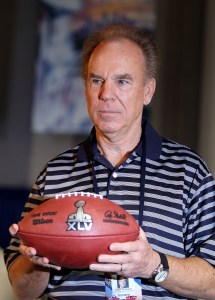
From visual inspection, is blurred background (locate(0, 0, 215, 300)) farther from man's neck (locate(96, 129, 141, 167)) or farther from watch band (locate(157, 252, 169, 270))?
watch band (locate(157, 252, 169, 270))

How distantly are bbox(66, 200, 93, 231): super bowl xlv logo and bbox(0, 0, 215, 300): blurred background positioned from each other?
2010mm

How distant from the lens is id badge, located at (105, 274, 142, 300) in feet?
4.01

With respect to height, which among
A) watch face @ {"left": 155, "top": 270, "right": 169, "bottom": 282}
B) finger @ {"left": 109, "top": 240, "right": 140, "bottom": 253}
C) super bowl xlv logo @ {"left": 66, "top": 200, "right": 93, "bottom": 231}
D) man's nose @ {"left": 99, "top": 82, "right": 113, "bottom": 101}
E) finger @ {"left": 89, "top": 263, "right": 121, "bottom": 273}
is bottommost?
watch face @ {"left": 155, "top": 270, "right": 169, "bottom": 282}

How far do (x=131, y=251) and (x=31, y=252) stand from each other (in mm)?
212

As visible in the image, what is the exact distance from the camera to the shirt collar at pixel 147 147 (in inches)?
56.0

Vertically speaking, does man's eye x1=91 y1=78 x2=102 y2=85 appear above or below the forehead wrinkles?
below

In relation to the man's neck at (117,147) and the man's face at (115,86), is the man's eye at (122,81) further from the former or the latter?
the man's neck at (117,147)

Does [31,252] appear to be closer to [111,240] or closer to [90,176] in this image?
[111,240]

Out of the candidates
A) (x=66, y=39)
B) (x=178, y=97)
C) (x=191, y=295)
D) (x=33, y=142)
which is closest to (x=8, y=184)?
(x=33, y=142)

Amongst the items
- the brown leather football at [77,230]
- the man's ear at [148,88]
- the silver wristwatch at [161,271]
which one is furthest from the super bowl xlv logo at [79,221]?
the man's ear at [148,88]

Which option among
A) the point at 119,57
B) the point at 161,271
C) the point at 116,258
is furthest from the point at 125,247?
the point at 119,57

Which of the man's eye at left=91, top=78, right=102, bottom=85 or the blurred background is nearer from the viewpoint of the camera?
the man's eye at left=91, top=78, right=102, bottom=85

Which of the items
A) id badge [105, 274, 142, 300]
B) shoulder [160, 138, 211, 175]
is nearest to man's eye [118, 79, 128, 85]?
shoulder [160, 138, 211, 175]

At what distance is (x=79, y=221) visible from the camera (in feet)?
3.53
